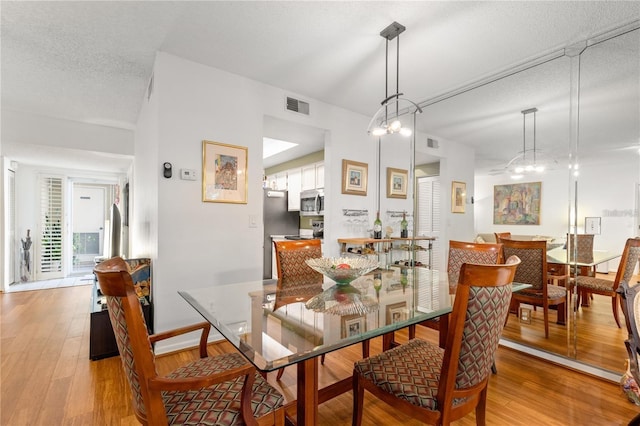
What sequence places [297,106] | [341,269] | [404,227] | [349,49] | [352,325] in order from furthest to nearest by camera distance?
1. [404,227]
2. [297,106]
3. [349,49]
4. [341,269]
5. [352,325]

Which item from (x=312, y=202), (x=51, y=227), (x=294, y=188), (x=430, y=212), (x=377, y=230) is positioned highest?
(x=294, y=188)

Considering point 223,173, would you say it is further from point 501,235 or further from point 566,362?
point 566,362

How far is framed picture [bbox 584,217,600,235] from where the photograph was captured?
229 cm

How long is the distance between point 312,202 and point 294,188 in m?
0.87

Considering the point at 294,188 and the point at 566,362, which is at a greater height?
the point at 294,188

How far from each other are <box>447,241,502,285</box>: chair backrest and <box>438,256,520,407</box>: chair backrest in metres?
1.03

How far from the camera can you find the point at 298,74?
2.96 m

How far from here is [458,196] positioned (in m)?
3.56

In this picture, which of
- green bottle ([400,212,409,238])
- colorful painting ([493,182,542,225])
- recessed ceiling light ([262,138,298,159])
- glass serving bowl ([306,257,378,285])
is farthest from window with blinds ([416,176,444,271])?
recessed ceiling light ([262,138,298,159])

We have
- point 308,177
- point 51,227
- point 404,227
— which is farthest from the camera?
point 51,227

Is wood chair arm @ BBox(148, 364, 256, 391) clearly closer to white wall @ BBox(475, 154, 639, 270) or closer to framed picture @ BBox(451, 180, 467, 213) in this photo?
white wall @ BBox(475, 154, 639, 270)

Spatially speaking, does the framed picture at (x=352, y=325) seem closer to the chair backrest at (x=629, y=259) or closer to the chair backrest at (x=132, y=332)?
the chair backrest at (x=132, y=332)

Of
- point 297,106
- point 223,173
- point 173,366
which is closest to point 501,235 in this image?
point 297,106

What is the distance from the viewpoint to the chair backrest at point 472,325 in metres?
1.07
